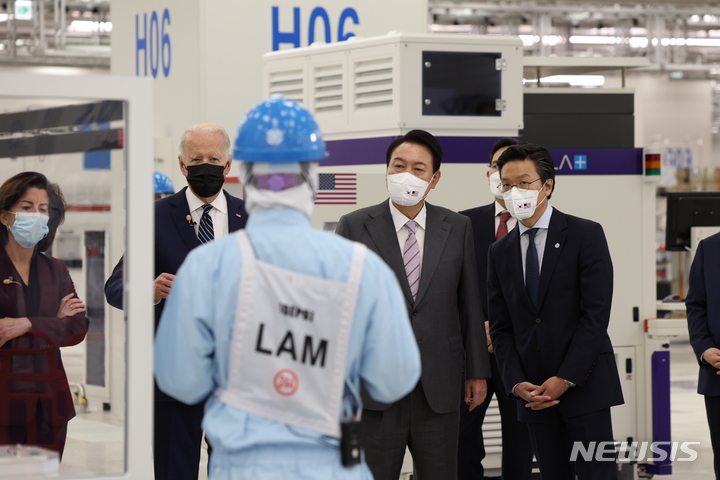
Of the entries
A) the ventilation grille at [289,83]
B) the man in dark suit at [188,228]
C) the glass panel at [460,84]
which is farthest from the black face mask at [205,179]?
the ventilation grille at [289,83]

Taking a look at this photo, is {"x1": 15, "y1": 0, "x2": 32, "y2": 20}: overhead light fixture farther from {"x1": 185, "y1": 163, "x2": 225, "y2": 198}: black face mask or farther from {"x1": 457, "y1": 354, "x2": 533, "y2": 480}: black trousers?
{"x1": 457, "y1": 354, "x2": 533, "y2": 480}: black trousers

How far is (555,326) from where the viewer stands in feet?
10.1

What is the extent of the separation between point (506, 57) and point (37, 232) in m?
2.56

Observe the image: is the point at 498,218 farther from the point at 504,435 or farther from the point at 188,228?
the point at 188,228

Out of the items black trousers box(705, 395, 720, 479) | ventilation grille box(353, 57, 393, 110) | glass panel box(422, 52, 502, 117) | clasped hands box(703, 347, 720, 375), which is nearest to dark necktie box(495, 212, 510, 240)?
glass panel box(422, 52, 502, 117)

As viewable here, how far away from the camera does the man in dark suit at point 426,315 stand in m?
2.91

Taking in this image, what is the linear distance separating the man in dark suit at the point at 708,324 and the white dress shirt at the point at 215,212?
1.94m

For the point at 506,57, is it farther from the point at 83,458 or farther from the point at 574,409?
the point at 83,458

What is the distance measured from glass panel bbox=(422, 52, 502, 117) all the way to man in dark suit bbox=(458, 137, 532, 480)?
13.3 inches

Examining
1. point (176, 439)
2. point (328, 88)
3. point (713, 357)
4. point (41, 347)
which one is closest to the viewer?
point (41, 347)

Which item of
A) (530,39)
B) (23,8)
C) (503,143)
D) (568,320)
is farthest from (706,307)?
(23,8)

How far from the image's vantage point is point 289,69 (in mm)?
4535

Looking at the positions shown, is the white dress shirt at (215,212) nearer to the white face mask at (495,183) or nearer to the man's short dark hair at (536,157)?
the man's short dark hair at (536,157)

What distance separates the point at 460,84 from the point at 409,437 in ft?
6.21
